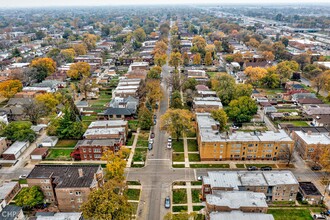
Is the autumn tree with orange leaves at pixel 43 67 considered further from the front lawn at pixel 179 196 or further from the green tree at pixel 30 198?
the front lawn at pixel 179 196

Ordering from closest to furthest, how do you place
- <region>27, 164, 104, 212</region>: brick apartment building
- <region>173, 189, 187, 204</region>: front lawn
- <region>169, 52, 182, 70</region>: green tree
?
<region>27, 164, 104, 212</region>: brick apartment building
<region>173, 189, 187, 204</region>: front lawn
<region>169, 52, 182, 70</region>: green tree

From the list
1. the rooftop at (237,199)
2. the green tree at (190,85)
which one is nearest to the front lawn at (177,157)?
the rooftop at (237,199)

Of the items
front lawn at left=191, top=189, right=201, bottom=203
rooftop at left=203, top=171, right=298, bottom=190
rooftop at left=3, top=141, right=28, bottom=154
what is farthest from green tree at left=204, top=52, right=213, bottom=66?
front lawn at left=191, top=189, right=201, bottom=203

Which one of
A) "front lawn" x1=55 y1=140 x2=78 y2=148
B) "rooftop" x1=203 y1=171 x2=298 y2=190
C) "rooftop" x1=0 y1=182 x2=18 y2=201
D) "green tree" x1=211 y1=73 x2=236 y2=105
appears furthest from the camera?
"green tree" x1=211 y1=73 x2=236 y2=105

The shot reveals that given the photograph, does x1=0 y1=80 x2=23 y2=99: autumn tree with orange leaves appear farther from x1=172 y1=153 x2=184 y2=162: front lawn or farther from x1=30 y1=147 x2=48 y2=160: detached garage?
x1=172 y1=153 x2=184 y2=162: front lawn

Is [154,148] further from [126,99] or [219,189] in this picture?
[126,99]

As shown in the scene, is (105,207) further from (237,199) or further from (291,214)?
(291,214)
